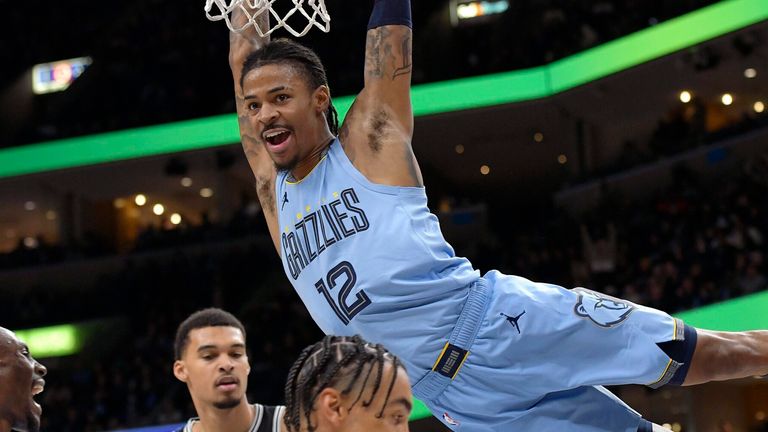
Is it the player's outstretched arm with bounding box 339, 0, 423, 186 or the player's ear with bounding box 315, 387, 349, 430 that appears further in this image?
the player's outstretched arm with bounding box 339, 0, 423, 186

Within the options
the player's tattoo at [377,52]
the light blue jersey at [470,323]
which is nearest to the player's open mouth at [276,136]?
the light blue jersey at [470,323]

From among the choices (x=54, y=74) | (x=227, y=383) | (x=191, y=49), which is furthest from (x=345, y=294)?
(x=54, y=74)

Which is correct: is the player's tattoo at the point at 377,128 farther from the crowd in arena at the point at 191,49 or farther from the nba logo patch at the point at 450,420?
the crowd in arena at the point at 191,49

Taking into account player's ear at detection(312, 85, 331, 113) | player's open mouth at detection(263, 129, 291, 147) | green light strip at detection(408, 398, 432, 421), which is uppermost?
player's ear at detection(312, 85, 331, 113)

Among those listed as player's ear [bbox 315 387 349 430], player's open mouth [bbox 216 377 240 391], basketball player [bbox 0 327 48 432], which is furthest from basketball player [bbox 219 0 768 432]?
player's open mouth [bbox 216 377 240 391]

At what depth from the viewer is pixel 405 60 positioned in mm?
3709

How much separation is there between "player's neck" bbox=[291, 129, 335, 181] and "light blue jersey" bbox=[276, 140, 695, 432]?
15cm

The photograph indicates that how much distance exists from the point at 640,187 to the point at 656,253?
11.2 feet

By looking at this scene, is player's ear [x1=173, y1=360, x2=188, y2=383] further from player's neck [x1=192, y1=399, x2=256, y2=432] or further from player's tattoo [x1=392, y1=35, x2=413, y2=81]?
player's tattoo [x1=392, y1=35, x2=413, y2=81]

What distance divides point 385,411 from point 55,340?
1892 centimetres

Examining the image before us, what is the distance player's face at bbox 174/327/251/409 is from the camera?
5.35 metres

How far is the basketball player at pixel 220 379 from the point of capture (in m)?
5.36

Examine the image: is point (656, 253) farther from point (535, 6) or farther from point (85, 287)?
point (85, 287)

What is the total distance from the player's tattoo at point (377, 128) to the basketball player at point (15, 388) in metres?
1.29
